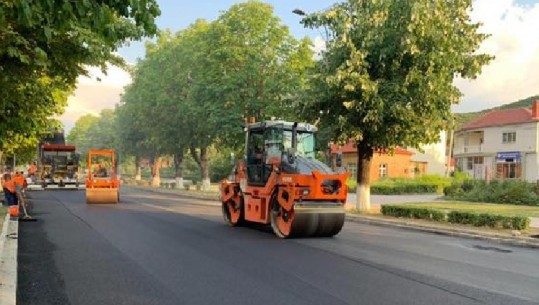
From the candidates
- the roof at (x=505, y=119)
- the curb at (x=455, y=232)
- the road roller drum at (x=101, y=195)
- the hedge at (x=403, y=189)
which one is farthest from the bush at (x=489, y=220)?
the roof at (x=505, y=119)

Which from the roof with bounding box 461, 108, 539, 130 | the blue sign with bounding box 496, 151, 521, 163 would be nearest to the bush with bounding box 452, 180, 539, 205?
the blue sign with bounding box 496, 151, 521, 163

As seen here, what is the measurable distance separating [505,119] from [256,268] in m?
59.5

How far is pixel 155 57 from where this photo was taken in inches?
2121

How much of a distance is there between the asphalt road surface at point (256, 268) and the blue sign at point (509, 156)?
4833cm

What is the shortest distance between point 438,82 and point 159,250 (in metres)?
14.1

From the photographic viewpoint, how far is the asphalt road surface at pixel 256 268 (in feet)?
27.8

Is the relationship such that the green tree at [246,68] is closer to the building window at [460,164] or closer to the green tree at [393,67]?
the green tree at [393,67]

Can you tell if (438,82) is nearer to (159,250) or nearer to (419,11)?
(419,11)

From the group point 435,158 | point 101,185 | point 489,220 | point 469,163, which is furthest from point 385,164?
point 489,220

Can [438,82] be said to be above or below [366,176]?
above

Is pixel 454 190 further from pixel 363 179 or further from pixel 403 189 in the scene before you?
pixel 363 179

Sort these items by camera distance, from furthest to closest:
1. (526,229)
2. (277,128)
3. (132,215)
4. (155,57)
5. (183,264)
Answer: (155,57) < (132,215) < (526,229) < (277,128) < (183,264)

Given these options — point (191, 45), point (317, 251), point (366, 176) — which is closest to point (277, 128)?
point (317, 251)

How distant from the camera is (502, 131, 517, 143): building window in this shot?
61659 millimetres
